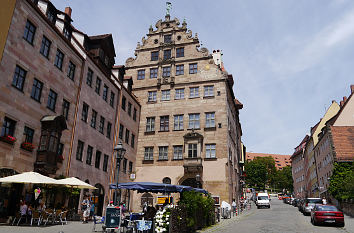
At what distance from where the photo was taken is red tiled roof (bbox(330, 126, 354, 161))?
126 feet

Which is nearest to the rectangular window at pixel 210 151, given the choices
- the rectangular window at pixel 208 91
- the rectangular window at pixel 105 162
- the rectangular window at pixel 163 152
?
the rectangular window at pixel 163 152

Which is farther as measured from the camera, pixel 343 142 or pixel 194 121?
pixel 343 142

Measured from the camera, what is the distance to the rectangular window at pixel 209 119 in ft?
122

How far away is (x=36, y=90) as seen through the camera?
20.5 metres

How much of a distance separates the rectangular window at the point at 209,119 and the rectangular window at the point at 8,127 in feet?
76.9

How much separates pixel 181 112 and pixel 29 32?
22.2 meters

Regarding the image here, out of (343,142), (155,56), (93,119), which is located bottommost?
(93,119)

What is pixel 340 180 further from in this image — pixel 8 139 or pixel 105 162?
pixel 8 139

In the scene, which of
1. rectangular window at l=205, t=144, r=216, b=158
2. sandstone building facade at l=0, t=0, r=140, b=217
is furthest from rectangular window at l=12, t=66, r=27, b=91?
rectangular window at l=205, t=144, r=216, b=158

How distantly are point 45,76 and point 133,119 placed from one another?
688 inches

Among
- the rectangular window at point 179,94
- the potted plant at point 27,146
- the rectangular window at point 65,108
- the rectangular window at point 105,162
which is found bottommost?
the potted plant at point 27,146

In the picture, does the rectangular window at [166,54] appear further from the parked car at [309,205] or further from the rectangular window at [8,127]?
the rectangular window at [8,127]

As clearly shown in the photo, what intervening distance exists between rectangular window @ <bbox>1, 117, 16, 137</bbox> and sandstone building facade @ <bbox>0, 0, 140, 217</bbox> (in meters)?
0.05

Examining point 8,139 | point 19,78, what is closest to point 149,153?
point 19,78
